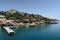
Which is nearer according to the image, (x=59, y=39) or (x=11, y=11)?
(x=59, y=39)

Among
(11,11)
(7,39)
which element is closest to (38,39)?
(7,39)

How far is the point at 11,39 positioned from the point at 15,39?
70cm

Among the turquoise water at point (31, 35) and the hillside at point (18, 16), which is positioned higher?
the turquoise water at point (31, 35)

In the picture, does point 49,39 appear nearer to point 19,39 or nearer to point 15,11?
point 19,39

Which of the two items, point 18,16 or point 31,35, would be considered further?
point 18,16

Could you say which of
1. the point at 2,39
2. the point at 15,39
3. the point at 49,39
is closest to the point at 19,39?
the point at 15,39

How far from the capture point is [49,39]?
31125 millimetres

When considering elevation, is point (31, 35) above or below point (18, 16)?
above

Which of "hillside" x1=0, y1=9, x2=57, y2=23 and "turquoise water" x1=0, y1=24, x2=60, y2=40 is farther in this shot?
"hillside" x1=0, y1=9, x2=57, y2=23

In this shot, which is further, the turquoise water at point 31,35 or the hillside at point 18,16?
the hillside at point 18,16

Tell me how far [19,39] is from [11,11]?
74.5m

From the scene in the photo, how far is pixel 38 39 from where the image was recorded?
30.9 meters

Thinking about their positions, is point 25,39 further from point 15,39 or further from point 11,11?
point 11,11

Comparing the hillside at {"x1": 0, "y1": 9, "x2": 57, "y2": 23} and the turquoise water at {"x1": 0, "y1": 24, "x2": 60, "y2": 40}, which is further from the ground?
the turquoise water at {"x1": 0, "y1": 24, "x2": 60, "y2": 40}
